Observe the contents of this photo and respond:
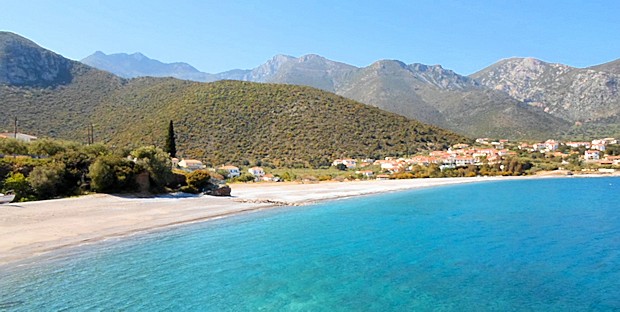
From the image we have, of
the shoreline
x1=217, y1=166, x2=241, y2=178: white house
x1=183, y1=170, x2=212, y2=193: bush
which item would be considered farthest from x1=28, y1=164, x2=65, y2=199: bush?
x1=217, y1=166, x2=241, y2=178: white house

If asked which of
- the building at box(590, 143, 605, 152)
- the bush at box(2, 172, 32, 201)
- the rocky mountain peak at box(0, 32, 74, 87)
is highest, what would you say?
the rocky mountain peak at box(0, 32, 74, 87)

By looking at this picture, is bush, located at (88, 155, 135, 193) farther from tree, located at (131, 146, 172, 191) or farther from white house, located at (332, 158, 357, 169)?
white house, located at (332, 158, 357, 169)

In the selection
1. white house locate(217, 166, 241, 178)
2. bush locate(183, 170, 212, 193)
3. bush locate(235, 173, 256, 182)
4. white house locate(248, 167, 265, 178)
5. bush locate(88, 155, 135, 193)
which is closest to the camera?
bush locate(88, 155, 135, 193)

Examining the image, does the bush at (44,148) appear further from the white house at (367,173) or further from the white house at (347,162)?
the white house at (347,162)

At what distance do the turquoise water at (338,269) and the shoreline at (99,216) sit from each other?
1.74 meters

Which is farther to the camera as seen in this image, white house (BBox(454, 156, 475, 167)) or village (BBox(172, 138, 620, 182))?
white house (BBox(454, 156, 475, 167))

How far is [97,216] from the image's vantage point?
27.2 m

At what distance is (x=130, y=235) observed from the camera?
75.4ft

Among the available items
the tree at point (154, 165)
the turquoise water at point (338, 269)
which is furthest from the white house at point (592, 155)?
the tree at point (154, 165)

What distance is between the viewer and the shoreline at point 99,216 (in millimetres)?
20031

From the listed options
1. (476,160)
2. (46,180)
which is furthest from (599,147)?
(46,180)

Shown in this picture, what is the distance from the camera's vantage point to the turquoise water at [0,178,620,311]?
41.3 ft

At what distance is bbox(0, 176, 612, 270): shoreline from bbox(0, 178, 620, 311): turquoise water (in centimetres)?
174

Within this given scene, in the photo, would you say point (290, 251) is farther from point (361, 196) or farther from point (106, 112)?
point (106, 112)
